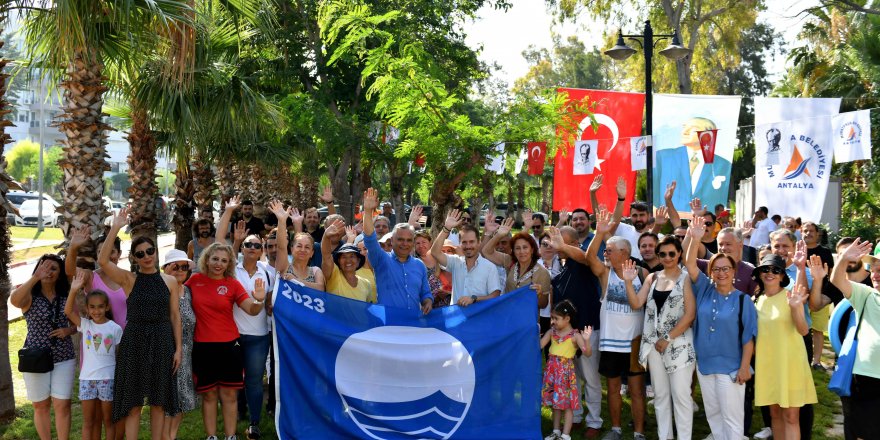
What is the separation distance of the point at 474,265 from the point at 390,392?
5.09ft

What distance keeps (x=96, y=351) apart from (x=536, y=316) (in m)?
3.57

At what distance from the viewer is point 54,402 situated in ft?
20.7

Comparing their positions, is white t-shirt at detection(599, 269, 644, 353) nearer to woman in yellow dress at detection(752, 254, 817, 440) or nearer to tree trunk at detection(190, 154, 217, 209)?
woman in yellow dress at detection(752, 254, 817, 440)

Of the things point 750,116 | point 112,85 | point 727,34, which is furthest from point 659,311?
point 750,116

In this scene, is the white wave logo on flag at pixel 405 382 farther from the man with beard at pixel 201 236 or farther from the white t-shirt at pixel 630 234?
the man with beard at pixel 201 236

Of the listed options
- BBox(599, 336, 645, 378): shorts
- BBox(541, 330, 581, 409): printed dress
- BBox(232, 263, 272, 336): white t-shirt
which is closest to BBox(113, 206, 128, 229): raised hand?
BBox(232, 263, 272, 336): white t-shirt

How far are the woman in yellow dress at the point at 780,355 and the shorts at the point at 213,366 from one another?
4234 millimetres

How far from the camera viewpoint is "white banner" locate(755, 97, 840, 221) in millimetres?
14258

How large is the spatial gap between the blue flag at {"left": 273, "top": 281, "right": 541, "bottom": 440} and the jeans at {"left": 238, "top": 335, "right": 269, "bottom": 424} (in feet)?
1.02

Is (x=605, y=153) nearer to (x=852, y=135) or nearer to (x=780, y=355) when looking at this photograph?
(x=852, y=135)

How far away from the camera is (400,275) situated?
7.24m

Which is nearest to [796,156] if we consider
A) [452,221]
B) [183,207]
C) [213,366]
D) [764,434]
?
[764,434]

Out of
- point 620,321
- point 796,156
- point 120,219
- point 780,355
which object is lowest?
point 780,355

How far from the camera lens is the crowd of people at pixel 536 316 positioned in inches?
240
